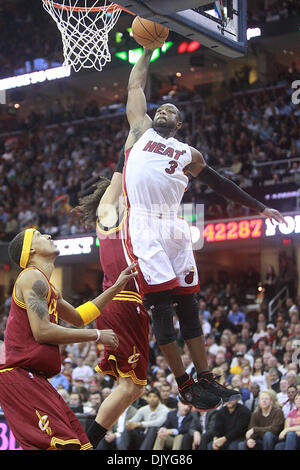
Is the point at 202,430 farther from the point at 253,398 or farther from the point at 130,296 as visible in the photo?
the point at 130,296

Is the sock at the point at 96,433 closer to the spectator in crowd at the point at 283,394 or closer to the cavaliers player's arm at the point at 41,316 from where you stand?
the cavaliers player's arm at the point at 41,316

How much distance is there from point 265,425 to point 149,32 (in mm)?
6348

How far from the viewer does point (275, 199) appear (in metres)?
15.8

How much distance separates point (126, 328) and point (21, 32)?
62.3 ft

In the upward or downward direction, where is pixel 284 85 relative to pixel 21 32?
downward

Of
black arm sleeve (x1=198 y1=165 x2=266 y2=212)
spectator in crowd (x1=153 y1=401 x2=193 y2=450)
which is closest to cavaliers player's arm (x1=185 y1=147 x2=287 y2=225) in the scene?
black arm sleeve (x1=198 y1=165 x2=266 y2=212)

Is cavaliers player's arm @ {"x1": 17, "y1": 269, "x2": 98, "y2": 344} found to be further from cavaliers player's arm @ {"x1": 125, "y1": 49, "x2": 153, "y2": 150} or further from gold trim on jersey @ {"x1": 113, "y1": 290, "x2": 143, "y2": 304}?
cavaliers player's arm @ {"x1": 125, "y1": 49, "x2": 153, "y2": 150}

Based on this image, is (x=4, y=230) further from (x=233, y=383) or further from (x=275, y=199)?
(x=233, y=383)

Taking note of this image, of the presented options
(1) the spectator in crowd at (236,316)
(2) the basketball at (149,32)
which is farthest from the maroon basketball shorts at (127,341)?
(1) the spectator in crowd at (236,316)

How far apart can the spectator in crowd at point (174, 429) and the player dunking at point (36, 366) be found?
6.02 m

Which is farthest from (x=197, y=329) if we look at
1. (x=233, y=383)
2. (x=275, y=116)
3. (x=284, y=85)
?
(x=284, y=85)


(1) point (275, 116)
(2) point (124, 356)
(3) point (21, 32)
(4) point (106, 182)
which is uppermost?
(3) point (21, 32)
